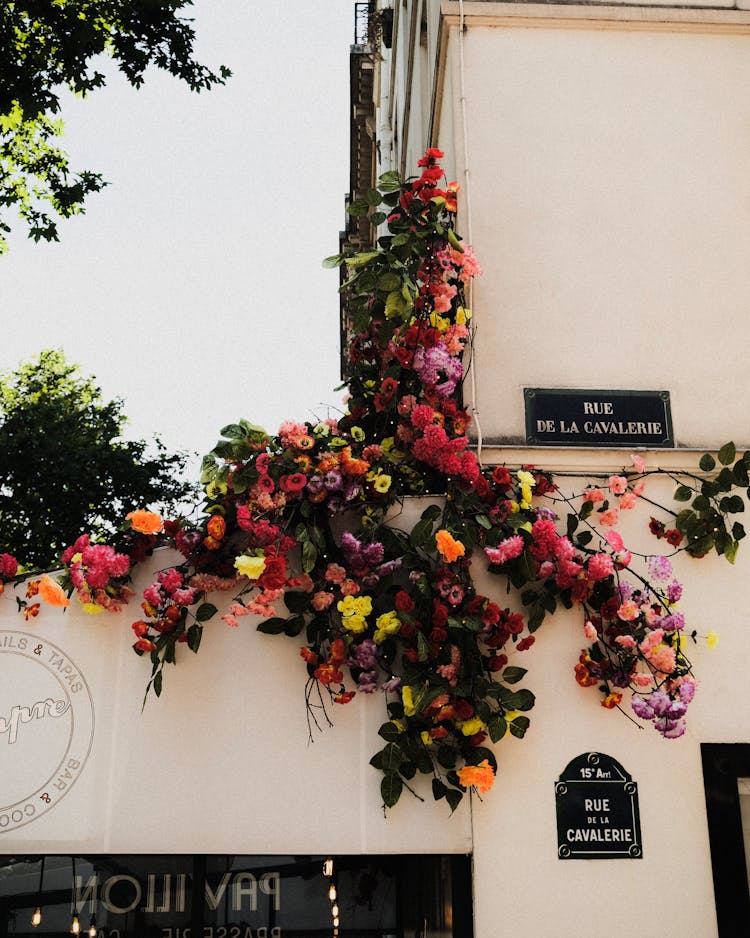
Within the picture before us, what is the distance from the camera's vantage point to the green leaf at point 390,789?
4.74m

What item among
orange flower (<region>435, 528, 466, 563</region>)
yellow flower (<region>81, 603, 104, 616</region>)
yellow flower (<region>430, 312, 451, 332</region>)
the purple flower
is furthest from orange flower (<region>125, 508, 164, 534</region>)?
the purple flower

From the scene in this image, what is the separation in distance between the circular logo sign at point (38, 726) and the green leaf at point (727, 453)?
3428 mm

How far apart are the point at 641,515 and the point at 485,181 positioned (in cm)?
215

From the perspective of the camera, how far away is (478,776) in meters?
4.66

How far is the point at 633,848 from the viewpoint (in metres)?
4.82

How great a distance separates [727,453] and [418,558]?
66.7 inches

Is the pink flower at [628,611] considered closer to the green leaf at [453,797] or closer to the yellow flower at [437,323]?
the green leaf at [453,797]

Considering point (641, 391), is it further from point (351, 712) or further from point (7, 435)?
point (7, 435)

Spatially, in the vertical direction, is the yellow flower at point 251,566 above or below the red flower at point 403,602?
above

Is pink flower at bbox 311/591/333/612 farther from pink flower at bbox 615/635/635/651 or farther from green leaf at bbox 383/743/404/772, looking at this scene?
pink flower at bbox 615/635/635/651

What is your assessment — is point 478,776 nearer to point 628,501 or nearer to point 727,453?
point 628,501

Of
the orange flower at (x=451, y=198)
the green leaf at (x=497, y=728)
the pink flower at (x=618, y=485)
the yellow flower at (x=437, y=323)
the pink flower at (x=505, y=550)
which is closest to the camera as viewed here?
the green leaf at (x=497, y=728)

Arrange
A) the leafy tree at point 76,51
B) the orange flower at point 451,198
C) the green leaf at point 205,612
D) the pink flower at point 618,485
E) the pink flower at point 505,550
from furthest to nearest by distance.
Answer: the leafy tree at point 76,51 < the orange flower at point 451,198 < the pink flower at point 618,485 < the green leaf at point 205,612 < the pink flower at point 505,550

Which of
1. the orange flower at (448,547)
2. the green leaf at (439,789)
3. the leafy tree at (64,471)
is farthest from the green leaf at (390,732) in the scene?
the leafy tree at (64,471)
